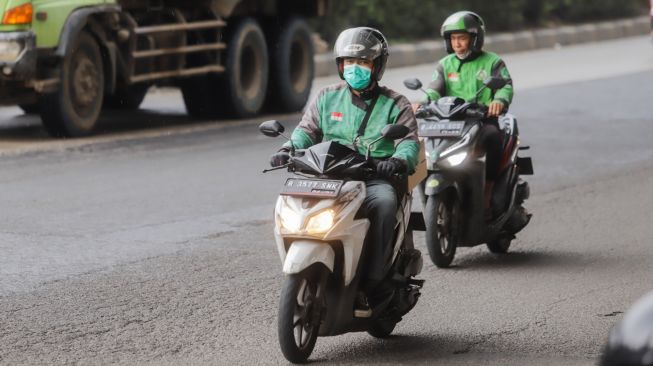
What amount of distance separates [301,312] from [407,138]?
102cm

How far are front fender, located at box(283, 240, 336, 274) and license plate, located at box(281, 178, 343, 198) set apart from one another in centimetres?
20

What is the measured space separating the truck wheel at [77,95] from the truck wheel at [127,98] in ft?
8.28

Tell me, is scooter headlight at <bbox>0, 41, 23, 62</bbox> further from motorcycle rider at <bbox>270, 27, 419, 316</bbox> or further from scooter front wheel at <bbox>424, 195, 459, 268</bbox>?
motorcycle rider at <bbox>270, 27, 419, 316</bbox>

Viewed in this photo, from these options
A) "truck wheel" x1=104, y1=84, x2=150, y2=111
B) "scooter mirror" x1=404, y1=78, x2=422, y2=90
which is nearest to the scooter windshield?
"scooter mirror" x1=404, y1=78, x2=422, y2=90

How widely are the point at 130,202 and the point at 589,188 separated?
3727 mm

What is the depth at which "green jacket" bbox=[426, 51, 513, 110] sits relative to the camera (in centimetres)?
877

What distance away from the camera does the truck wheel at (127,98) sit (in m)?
17.7

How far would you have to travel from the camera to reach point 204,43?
17.0 metres

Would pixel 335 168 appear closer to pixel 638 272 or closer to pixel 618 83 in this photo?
pixel 638 272

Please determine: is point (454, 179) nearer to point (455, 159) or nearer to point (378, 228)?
point (455, 159)

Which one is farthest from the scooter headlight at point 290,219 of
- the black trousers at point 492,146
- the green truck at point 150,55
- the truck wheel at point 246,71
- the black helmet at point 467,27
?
the truck wheel at point 246,71

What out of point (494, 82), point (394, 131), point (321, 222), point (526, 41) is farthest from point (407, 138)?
point (526, 41)

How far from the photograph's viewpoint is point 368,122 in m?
6.40

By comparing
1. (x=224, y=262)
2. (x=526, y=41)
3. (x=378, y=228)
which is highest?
(x=378, y=228)
